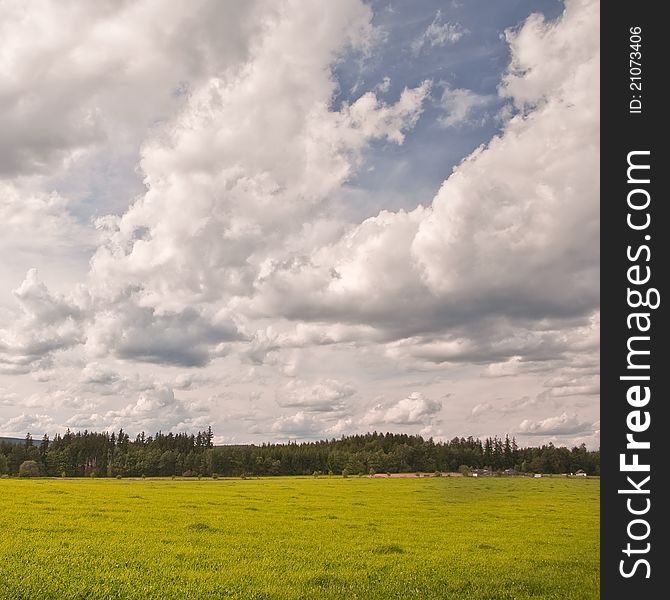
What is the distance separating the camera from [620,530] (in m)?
17.4

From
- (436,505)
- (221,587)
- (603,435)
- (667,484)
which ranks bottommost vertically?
(436,505)

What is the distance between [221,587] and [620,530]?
14.1 m

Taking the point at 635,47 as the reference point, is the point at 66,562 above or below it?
below

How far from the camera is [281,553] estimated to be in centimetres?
2945

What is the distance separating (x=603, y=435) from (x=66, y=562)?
21453mm

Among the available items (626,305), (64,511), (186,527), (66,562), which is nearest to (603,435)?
(626,305)

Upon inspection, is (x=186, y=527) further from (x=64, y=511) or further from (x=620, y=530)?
(x=620, y=530)

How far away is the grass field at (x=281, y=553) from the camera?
22.2 m

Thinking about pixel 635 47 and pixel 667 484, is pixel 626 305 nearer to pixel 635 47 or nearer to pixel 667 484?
pixel 667 484

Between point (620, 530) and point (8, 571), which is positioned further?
point (8, 571)

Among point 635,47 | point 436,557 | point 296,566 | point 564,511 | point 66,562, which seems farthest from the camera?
point 564,511

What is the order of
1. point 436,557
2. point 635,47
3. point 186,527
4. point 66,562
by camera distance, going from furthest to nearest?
point 186,527
point 436,557
point 66,562
point 635,47

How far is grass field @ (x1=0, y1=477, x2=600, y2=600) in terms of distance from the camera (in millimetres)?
22219

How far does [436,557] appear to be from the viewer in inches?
1158
